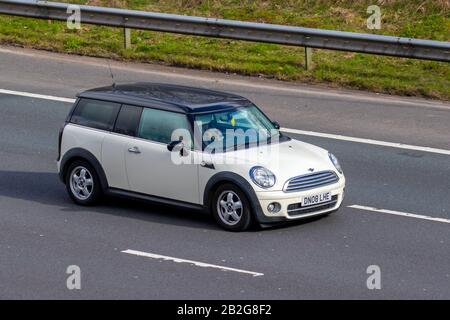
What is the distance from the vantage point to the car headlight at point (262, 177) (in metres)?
14.0

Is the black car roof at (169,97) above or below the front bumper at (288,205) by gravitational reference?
above

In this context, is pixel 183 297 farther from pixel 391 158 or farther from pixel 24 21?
pixel 24 21

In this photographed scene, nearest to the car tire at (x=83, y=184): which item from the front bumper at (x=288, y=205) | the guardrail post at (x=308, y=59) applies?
the front bumper at (x=288, y=205)

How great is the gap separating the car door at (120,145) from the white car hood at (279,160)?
1309 mm

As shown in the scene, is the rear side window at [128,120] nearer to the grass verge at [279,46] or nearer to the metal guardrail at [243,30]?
the grass verge at [279,46]

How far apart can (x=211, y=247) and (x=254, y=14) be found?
1240 centimetres

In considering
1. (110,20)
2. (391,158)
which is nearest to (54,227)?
(391,158)

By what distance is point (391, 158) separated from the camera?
697 inches

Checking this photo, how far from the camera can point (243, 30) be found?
22.7 m

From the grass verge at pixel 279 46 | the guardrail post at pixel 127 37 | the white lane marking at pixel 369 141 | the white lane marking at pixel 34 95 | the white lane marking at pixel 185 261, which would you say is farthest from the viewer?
the guardrail post at pixel 127 37

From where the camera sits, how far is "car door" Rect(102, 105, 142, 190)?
15.0m

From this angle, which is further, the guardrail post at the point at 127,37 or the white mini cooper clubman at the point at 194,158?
the guardrail post at the point at 127,37

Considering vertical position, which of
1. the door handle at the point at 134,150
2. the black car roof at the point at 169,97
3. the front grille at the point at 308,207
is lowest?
the front grille at the point at 308,207

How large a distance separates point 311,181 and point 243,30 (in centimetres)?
890
